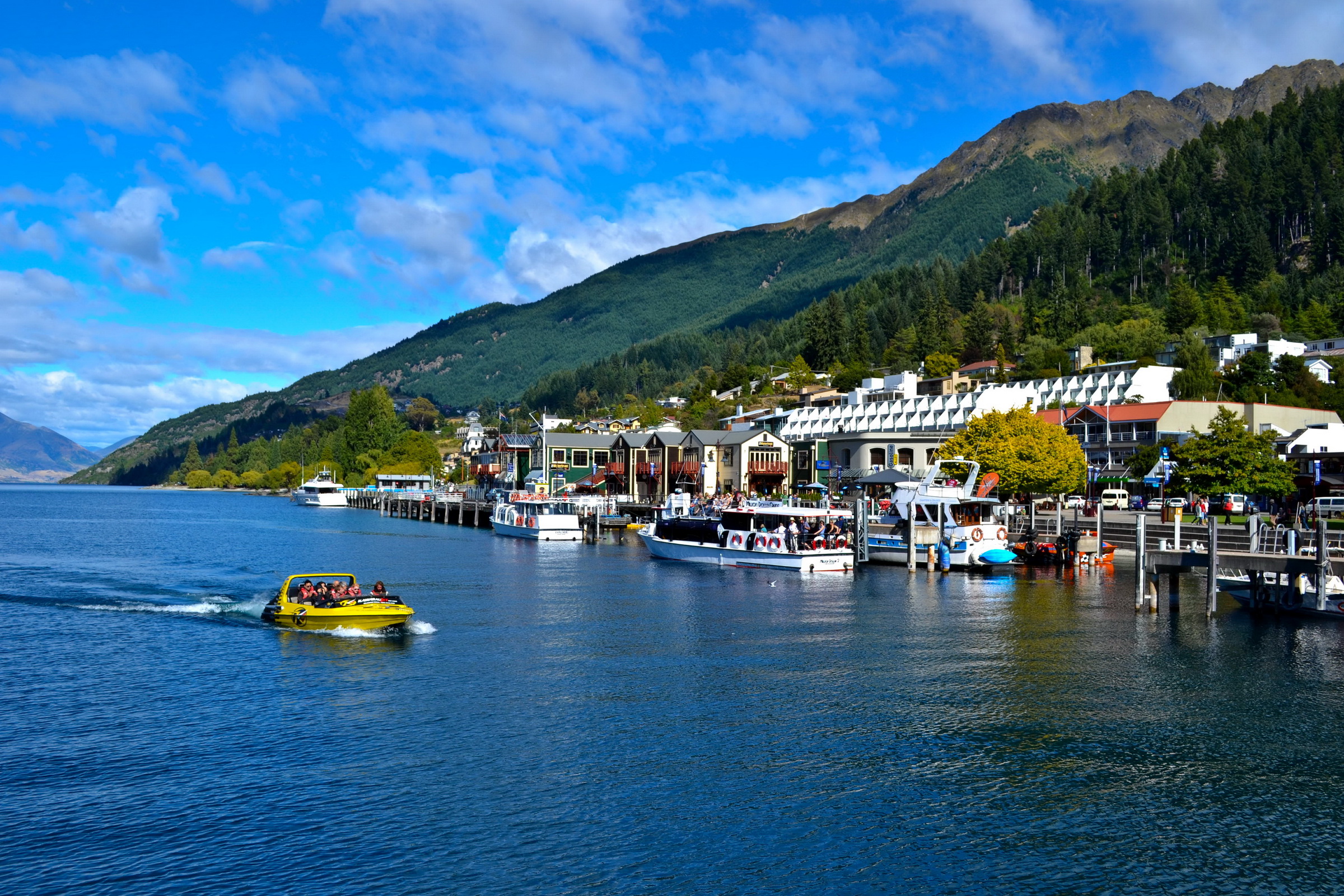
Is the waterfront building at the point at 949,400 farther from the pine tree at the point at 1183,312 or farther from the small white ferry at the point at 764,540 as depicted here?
the small white ferry at the point at 764,540

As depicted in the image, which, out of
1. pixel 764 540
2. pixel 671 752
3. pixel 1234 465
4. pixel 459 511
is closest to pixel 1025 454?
pixel 1234 465

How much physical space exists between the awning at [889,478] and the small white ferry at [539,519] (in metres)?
31.7

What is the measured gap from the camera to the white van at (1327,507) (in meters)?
72.9

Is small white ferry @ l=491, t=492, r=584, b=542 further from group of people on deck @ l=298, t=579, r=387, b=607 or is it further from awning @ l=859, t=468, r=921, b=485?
group of people on deck @ l=298, t=579, r=387, b=607

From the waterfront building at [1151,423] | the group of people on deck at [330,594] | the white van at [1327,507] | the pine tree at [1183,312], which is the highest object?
the pine tree at [1183,312]

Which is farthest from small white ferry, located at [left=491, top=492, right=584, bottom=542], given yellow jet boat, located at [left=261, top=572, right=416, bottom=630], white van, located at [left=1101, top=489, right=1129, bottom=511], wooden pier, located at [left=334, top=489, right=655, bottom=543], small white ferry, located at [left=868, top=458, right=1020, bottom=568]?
yellow jet boat, located at [left=261, top=572, right=416, bottom=630]

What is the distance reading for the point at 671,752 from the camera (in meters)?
27.5

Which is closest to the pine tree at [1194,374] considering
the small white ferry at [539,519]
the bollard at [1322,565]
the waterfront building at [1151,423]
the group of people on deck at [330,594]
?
the waterfront building at [1151,423]

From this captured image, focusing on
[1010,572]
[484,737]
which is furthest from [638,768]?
[1010,572]

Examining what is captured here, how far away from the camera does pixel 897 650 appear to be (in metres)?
41.5

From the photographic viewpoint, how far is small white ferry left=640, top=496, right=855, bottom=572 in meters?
70.6

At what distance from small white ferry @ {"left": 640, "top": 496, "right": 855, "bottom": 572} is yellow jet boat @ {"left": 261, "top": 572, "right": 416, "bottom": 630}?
32.7 metres

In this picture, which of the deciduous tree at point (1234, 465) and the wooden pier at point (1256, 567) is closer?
the wooden pier at point (1256, 567)

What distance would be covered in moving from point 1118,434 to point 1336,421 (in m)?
25.0
